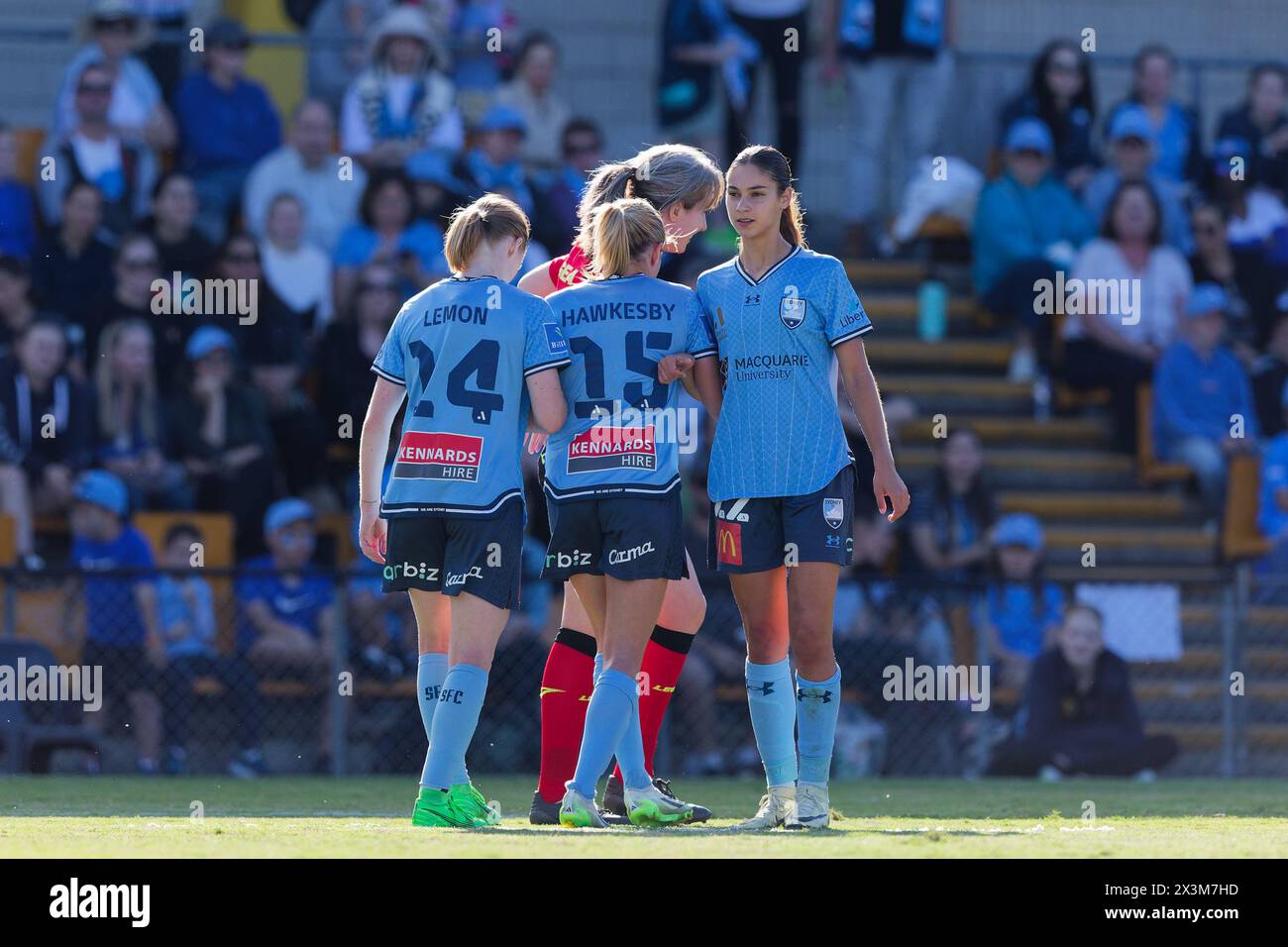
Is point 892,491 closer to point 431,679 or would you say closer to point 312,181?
point 431,679

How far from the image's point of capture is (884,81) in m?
15.4

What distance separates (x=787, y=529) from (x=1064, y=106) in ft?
29.8

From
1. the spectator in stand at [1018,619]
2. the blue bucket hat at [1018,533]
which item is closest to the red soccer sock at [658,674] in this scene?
the spectator in stand at [1018,619]

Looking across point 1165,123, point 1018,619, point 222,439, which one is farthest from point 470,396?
point 1165,123

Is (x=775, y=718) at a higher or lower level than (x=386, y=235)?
lower

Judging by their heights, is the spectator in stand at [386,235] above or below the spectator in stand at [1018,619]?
above

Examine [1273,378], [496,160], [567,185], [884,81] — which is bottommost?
[1273,378]

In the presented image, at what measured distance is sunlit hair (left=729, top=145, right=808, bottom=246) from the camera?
732cm

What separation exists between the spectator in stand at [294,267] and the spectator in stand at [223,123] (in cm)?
52

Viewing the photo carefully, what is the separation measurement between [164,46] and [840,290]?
847 cm

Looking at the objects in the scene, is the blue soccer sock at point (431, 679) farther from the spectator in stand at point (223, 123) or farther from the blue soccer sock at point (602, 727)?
the spectator in stand at point (223, 123)

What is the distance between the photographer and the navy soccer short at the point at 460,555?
7004 mm

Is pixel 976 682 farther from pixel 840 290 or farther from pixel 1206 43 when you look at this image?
pixel 1206 43

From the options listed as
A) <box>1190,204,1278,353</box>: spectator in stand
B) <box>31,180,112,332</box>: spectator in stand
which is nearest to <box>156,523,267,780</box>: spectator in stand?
<box>31,180,112,332</box>: spectator in stand
